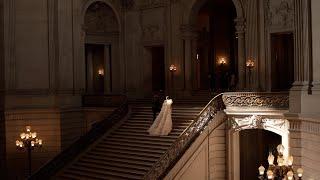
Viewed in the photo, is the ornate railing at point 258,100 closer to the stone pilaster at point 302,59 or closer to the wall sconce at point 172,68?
the stone pilaster at point 302,59

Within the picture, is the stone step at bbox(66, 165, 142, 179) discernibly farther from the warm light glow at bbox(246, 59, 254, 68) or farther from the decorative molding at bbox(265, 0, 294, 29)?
the decorative molding at bbox(265, 0, 294, 29)

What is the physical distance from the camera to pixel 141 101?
2658 cm

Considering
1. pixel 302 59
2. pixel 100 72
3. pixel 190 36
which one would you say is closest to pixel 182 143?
pixel 302 59

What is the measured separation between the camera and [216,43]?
3067 cm

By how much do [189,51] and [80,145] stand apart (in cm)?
801

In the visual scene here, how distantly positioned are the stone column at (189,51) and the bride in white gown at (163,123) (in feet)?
19.0

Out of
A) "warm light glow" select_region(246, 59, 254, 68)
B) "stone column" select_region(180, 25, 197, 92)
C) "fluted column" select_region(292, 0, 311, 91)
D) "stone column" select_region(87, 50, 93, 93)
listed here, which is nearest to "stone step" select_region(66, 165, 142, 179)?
"fluted column" select_region(292, 0, 311, 91)

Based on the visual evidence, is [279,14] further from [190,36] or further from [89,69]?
[89,69]

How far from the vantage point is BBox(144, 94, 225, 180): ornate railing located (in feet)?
57.8

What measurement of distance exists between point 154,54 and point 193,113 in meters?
8.51

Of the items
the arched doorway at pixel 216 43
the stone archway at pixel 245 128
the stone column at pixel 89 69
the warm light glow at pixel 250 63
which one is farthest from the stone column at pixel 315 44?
the stone column at pixel 89 69

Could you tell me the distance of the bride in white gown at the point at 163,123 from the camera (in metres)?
20.6

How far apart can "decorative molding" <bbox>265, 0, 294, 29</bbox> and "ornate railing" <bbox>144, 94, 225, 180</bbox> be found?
197 inches

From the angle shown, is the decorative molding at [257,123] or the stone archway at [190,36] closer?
the decorative molding at [257,123]
